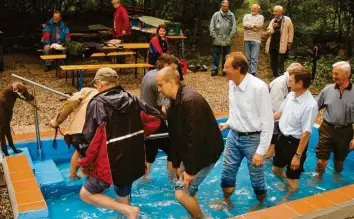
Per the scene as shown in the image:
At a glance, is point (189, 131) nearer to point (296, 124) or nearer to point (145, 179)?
point (296, 124)

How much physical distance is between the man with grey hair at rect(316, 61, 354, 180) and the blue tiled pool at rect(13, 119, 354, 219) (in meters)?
0.58

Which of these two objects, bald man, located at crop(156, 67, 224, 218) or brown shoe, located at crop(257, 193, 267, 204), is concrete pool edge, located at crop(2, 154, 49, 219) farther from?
brown shoe, located at crop(257, 193, 267, 204)

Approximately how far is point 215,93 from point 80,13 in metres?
7.22

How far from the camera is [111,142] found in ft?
12.2

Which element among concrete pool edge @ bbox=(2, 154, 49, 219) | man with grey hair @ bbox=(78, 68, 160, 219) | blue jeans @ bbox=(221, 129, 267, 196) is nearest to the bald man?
man with grey hair @ bbox=(78, 68, 160, 219)

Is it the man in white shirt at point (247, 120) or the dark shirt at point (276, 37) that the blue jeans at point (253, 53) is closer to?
the dark shirt at point (276, 37)

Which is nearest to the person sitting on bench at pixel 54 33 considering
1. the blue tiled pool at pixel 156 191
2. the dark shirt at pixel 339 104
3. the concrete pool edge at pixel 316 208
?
the blue tiled pool at pixel 156 191

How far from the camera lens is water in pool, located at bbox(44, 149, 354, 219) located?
4.88m

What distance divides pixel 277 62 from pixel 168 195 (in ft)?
21.5

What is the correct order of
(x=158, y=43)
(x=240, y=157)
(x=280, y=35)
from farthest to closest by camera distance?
1. (x=280, y=35)
2. (x=158, y=43)
3. (x=240, y=157)

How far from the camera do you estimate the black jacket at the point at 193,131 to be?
3762 mm

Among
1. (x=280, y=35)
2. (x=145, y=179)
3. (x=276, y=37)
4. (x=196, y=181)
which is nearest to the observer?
(x=196, y=181)

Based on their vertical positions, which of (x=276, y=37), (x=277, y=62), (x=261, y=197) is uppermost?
(x=276, y=37)

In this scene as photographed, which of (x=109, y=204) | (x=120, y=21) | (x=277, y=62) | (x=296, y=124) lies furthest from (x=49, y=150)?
(x=277, y=62)
